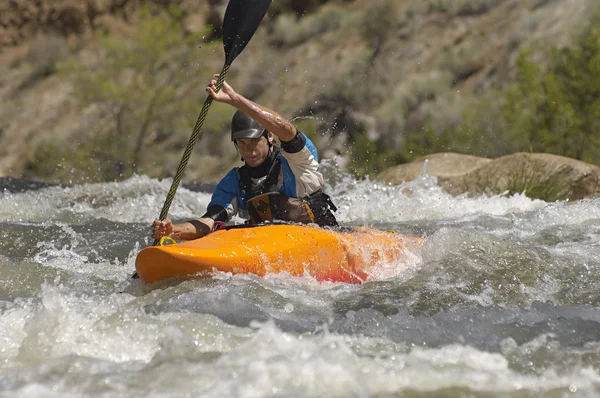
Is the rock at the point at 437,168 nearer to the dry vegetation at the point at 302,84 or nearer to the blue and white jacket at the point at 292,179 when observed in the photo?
the blue and white jacket at the point at 292,179

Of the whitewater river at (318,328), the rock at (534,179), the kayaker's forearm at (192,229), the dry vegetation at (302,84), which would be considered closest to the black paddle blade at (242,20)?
the kayaker's forearm at (192,229)

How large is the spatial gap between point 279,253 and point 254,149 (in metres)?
0.60

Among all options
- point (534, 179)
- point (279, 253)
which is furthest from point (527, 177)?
point (279, 253)

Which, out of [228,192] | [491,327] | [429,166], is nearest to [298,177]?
[228,192]

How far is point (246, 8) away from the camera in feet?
14.1

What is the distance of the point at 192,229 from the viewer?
4.10m

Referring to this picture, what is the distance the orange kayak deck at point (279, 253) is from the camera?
11.5 ft

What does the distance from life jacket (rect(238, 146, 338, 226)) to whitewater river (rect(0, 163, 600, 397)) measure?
0.45 meters

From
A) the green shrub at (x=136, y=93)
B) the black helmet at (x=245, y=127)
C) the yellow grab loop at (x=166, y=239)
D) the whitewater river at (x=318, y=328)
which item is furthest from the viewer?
the green shrub at (x=136, y=93)

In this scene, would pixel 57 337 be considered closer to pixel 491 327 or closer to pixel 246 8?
pixel 491 327

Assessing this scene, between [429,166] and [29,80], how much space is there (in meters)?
16.5

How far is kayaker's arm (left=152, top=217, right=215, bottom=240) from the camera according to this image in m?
3.84

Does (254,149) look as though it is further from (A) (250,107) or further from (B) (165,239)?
(B) (165,239)

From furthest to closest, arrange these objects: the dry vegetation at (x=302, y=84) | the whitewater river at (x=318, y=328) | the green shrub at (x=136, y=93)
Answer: the green shrub at (x=136, y=93)
the dry vegetation at (x=302, y=84)
the whitewater river at (x=318, y=328)
